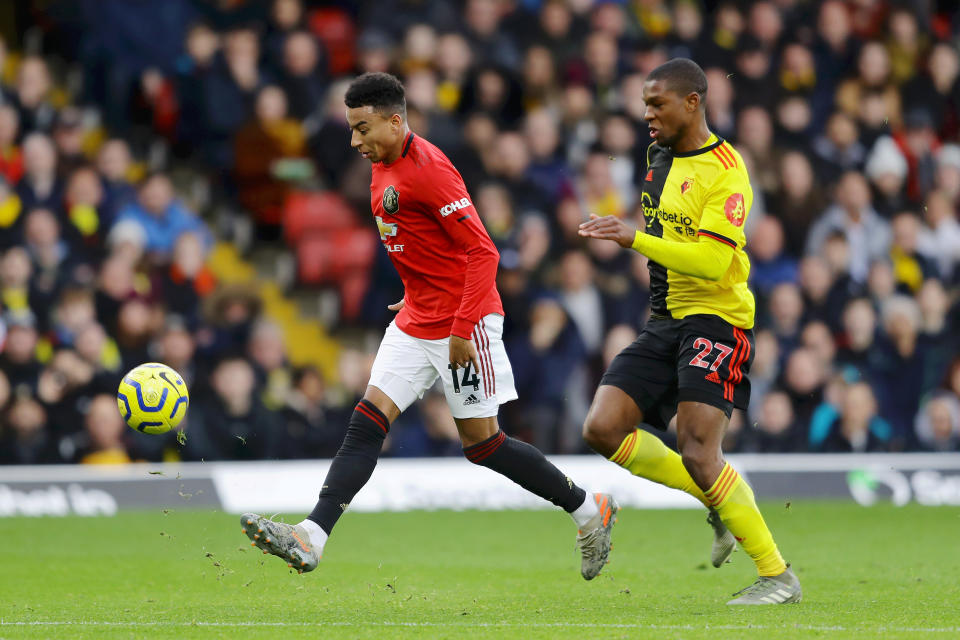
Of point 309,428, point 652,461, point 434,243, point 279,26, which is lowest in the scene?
point 309,428

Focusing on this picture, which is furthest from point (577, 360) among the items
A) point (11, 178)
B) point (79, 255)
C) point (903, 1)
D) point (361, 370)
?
point (903, 1)

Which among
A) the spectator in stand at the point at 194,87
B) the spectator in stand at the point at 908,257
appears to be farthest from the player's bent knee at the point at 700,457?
the spectator in stand at the point at 194,87

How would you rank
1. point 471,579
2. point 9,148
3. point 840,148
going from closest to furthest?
1. point 471,579
2. point 9,148
3. point 840,148

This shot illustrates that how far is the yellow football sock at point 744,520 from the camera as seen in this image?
6.86m

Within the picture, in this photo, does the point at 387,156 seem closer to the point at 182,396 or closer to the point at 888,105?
the point at 182,396

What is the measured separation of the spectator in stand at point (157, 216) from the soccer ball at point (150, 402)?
5.95m

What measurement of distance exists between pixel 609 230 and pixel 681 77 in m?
0.94

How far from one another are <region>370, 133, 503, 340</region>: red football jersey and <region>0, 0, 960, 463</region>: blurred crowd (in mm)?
5363

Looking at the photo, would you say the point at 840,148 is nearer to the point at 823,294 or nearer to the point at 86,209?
the point at 823,294

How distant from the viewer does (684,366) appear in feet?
23.0

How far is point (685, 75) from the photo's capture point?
22.6 ft

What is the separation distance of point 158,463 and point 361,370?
196cm

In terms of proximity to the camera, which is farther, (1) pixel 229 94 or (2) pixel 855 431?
(1) pixel 229 94

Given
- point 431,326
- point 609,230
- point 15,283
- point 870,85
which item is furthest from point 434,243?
point 870,85
